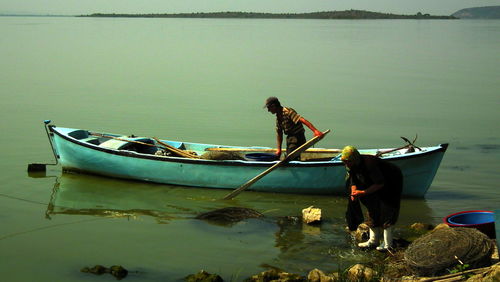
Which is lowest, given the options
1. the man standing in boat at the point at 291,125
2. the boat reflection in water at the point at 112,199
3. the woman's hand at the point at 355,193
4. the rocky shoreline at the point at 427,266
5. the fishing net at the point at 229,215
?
the boat reflection in water at the point at 112,199

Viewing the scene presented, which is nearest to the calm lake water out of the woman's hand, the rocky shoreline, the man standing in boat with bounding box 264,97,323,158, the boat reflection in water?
the boat reflection in water

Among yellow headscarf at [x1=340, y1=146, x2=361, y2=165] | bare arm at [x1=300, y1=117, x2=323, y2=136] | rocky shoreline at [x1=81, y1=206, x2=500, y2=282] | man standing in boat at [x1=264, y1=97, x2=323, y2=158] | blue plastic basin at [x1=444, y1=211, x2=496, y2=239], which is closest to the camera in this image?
rocky shoreline at [x1=81, y1=206, x2=500, y2=282]

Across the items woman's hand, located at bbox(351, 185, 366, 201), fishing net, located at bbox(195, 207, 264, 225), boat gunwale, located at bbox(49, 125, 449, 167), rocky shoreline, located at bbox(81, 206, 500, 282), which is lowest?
fishing net, located at bbox(195, 207, 264, 225)

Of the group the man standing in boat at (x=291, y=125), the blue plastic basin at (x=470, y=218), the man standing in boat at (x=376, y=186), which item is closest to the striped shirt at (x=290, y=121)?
the man standing in boat at (x=291, y=125)

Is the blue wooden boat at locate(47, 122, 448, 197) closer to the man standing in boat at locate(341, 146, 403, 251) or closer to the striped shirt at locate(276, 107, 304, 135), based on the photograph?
the striped shirt at locate(276, 107, 304, 135)

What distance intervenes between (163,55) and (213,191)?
26.2 m

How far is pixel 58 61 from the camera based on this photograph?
3195 cm

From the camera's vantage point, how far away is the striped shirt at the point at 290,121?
1010cm

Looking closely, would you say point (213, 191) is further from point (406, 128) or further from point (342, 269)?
point (406, 128)

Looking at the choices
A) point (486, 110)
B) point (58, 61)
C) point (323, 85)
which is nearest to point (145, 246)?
point (486, 110)

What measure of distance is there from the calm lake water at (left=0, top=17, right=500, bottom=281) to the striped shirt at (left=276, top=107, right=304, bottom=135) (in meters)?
1.10

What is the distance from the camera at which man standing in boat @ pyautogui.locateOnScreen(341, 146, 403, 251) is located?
23.2 feet

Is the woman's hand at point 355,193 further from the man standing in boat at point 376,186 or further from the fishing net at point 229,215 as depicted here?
the fishing net at point 229,215

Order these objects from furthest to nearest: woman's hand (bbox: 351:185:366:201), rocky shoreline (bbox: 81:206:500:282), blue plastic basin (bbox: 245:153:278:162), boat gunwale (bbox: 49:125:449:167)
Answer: blue plastic basin (bbox: 245:153:278:162)
boat gunwale (bbox: 49:125:449:167)
woman's hand (bbox: 351:185:366:201)
rocky shoreline (bbox: 81:206:500:282)
